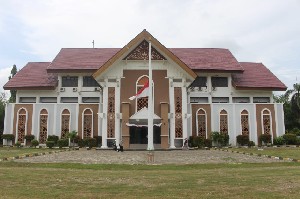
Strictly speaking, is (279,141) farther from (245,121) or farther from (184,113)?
(184,113)

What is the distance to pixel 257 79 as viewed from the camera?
1398 inches

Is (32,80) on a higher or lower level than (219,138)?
higher

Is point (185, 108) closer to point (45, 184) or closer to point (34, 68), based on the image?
point (34, 68)

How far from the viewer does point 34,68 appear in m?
37.8

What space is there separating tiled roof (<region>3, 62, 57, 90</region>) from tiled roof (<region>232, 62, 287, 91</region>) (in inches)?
730

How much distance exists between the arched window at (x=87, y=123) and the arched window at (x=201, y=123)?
1037 cm

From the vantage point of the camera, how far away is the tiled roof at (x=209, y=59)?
34.3 meters

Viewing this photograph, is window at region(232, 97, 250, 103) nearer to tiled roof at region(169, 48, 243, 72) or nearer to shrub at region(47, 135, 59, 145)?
tiled roof at region(169, 48, 243, 72)

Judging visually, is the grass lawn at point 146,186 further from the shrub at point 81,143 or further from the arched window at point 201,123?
the arched window at point 201,123

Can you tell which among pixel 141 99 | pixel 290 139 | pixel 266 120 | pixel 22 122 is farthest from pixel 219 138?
pixel 22 122

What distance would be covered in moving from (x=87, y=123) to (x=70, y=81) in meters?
4.77

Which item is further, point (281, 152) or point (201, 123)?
point (201, 123)

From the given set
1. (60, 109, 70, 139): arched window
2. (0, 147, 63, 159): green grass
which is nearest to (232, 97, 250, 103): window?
(60, 109, 70, 139): arched window

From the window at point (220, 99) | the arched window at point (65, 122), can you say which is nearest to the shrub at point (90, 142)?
the arched window at point (65, 122)
